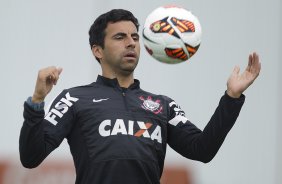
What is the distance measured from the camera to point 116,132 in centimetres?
424

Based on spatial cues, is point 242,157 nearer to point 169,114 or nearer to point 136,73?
point 136,73

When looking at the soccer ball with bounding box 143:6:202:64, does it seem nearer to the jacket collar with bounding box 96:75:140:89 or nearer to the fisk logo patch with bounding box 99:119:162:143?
the jacket collar with bounding box 96:75:140:89

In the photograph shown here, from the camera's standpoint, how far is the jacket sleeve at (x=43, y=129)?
4090 millimetres

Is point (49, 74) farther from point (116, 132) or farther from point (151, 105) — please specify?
Result: point (151, 105)

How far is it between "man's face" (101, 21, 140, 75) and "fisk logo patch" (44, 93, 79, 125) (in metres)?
0.30

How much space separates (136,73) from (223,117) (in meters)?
3.18

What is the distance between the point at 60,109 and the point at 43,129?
0.17m

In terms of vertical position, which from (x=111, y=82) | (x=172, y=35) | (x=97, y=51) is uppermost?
(x=172, y=35)

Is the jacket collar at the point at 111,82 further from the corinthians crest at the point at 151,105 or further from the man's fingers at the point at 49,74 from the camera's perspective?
the man's fingers at the point at 49,74

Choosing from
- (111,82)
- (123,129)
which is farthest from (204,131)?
(111,82)

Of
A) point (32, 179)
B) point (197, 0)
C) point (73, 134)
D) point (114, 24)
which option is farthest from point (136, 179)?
point (197, 0)

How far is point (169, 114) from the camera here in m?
4.55

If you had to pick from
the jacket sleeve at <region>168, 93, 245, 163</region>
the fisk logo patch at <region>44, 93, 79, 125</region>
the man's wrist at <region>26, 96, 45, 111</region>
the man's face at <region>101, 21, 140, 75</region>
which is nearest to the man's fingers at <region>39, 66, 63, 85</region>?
the man's wrist at <region>26, 96, 45, 111</region>

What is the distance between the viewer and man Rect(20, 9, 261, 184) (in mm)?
4160
